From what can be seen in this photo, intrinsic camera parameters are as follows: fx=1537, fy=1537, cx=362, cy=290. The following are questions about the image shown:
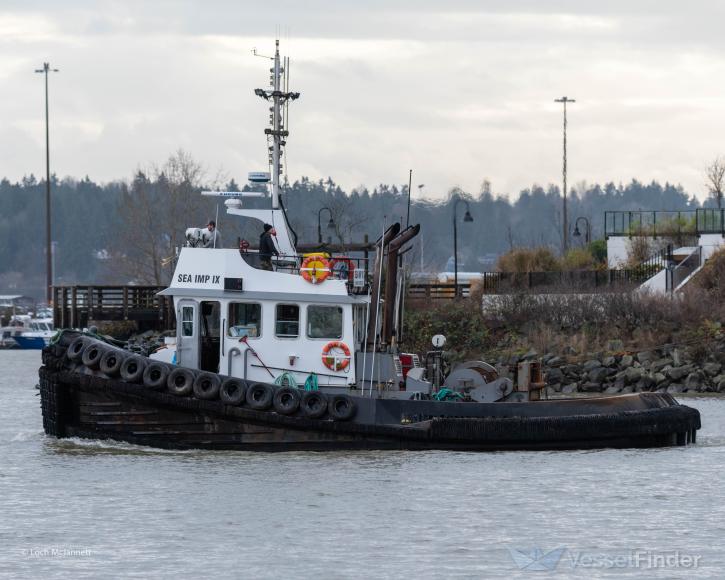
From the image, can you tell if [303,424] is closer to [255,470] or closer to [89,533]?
[255,470]

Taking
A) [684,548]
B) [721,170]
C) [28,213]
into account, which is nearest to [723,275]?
[721,170]

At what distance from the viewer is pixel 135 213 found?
238 feet

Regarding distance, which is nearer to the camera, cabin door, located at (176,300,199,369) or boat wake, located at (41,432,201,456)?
boat wake, located at (41,432,201,456)

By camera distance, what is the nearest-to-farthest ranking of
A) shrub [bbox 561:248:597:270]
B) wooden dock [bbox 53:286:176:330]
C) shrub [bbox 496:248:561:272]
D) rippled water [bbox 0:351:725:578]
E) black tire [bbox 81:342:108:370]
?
rippled water [bbox 0:351:725:578] < black tire [bbox 81:342:108:370] < shrub [bbox 496:248:561:272] < shrub [bbox 561:248:597:270] < wooden dock [bbox 53:286:176:330]

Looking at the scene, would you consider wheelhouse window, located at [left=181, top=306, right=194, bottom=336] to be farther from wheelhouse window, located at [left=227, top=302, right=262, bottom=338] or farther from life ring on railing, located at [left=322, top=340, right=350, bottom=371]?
life ring on railing, located at [left=322, top=340, right=350, bottom=371]

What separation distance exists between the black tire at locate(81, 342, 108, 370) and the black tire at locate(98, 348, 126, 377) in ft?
0.25

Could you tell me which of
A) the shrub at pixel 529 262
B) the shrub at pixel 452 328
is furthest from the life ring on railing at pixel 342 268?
the shrub at pixel 529 262

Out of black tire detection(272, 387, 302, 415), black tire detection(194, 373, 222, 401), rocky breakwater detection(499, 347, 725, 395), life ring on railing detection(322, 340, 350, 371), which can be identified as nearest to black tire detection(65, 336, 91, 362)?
black tire detection(194, 373, 222, 401)

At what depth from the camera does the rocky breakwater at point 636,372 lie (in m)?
39.7

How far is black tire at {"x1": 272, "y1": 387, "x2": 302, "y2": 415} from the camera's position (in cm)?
2314

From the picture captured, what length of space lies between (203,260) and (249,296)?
0.94 m

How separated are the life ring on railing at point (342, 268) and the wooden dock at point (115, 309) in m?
31.1

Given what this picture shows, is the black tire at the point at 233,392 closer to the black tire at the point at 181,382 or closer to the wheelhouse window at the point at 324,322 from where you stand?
the black tire at the point at 181,382

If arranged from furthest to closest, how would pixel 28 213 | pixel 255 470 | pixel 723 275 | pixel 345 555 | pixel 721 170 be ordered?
pixel 28 213
pixel 721 170
pixel 723 275
pixel 255 470
pixel 345 555
